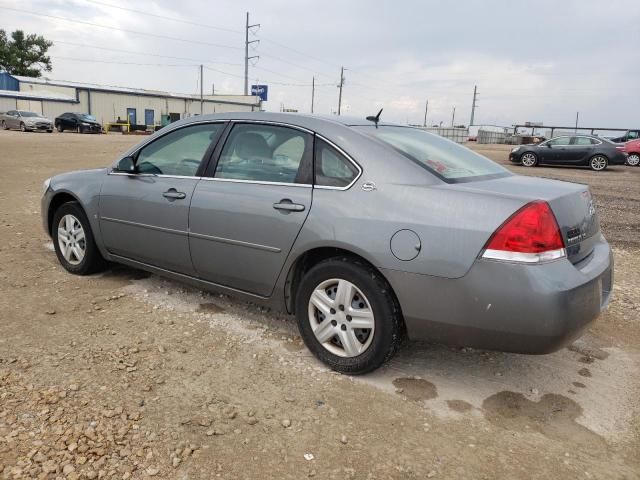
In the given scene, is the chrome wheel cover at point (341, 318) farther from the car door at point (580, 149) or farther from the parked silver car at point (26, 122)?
the parked silver car at point (26, 122)

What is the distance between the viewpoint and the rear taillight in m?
2.53

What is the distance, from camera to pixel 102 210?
4363mm

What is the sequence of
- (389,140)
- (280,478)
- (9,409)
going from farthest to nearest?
(389,140), (9,409), (280,478)

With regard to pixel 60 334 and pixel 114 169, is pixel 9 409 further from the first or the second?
pixel 114 169

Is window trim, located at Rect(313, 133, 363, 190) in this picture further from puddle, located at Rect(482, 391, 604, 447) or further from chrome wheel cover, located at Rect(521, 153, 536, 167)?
chrome wheel cover, located at Rect(521, 153, 536, 167)

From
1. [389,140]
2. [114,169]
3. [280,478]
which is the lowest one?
[280,478]

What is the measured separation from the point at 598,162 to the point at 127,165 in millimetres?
19914

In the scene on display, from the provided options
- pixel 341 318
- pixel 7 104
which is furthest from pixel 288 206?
pixel 7 104

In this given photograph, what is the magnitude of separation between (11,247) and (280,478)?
186 inches

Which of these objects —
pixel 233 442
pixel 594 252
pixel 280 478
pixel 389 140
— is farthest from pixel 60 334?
pixel 594 252

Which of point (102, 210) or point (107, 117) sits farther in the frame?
point (107, 117)

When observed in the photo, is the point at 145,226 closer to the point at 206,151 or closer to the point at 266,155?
the point at 206,151

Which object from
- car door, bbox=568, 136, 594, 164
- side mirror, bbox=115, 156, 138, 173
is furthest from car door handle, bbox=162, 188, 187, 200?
car door, bbox=568, 136, 594, 164

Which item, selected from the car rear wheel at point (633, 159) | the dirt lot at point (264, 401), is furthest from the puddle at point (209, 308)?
the car rear wheel at point (633, 159)
